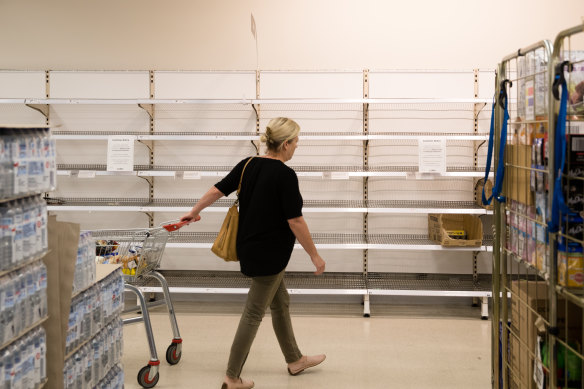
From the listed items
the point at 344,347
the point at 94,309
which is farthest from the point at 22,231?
the point at 344,347

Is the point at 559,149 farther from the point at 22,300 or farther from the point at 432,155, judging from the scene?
the point at 432,155

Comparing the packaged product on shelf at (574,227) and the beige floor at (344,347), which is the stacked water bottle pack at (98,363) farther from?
the packaged product on shelf at (574,227)

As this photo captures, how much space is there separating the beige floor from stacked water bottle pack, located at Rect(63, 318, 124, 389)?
724mm

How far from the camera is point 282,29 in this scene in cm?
598

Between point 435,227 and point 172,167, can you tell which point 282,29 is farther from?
point 435,227

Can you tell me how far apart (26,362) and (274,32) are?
14.4 ft

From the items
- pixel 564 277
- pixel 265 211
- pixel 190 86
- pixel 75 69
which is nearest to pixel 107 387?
pixel 265 211

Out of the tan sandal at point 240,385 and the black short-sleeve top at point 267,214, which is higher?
the black short-sleeve top at point 267,214

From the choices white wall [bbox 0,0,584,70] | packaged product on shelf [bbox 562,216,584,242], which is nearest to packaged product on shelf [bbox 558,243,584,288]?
packaged product on shelf [bbox 562,216,584,242]

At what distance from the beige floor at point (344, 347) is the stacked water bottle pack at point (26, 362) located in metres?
1.55

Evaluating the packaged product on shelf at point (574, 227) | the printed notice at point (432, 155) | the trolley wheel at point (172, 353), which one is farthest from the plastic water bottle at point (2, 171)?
the printed notice at point (432, 155)

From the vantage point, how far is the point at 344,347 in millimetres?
4605

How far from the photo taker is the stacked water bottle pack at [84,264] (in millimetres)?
2758

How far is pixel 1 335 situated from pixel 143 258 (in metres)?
1.85
